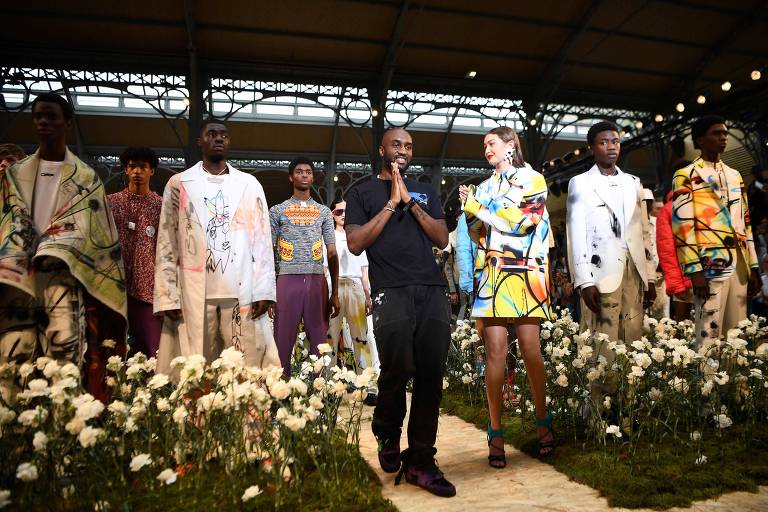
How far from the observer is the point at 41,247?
3000 mm

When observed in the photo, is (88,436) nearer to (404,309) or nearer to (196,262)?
(196,262)

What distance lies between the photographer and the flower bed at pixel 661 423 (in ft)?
9.59

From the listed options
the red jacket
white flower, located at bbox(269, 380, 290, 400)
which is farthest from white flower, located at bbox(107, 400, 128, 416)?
the red jacket

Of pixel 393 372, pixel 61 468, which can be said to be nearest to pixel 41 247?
pixel 61 468

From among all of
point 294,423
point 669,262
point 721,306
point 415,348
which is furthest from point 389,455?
point 669,262

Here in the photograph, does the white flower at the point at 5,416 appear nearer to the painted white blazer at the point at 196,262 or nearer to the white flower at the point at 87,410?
the white flower at the point at 87,410

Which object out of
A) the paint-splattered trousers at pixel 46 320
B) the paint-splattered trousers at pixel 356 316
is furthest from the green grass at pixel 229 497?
the paint-splattered trousers at pixel 356 316

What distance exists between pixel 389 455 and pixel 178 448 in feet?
3.83

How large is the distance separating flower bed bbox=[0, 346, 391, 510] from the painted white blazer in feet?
0.78

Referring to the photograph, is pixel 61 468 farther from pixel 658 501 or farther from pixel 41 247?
pixel 658 501

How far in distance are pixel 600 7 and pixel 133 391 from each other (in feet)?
47.5

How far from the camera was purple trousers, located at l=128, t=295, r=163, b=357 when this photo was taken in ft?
14.2

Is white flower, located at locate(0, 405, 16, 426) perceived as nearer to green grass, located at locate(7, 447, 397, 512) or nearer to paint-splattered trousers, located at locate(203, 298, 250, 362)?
green grass, located at locate(7, 447, 397, 512)

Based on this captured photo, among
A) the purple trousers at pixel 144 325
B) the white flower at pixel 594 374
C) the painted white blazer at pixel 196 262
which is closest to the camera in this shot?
the painted white blazer at pixel 196 262
